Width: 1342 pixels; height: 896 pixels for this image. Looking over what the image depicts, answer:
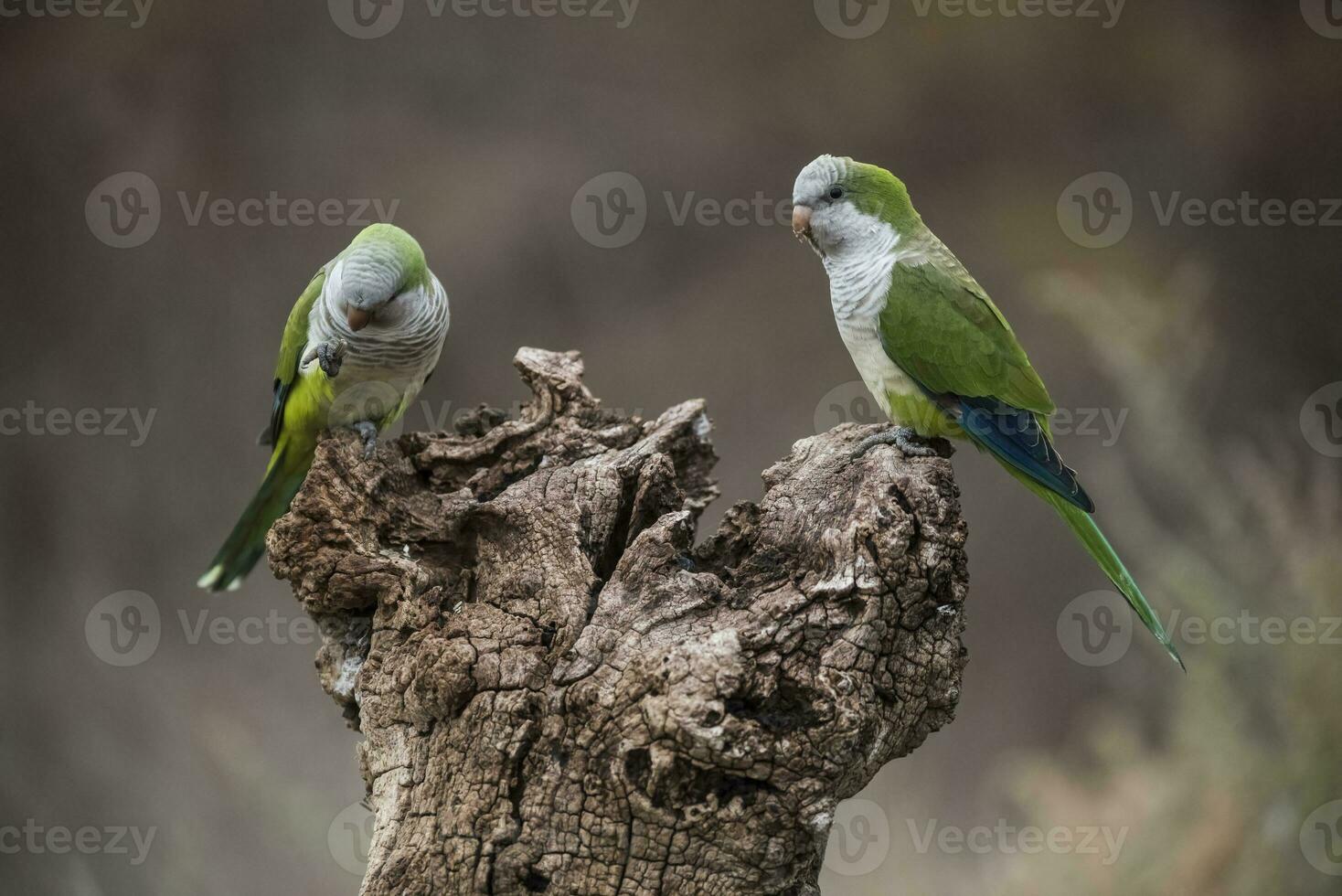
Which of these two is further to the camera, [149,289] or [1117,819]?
[149,289]

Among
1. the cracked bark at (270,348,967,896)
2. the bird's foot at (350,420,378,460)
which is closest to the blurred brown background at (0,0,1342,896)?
the bird's foot at (350,420,378,460)

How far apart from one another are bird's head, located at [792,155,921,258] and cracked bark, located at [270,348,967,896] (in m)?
0.69

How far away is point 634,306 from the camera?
220 inches

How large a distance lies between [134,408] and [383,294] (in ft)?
9.45

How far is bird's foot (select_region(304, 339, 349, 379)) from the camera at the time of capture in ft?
10.9

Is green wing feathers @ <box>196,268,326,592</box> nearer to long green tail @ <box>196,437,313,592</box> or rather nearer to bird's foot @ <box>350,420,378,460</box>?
long green tail @ <box>196,437,313,592</box>

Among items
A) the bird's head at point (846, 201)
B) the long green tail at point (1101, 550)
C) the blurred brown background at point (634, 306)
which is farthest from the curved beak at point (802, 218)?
the blurred brown background at point (634, 306)

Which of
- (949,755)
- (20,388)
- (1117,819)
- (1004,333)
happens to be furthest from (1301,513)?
(20,388)

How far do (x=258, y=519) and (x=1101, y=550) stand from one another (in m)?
2.95

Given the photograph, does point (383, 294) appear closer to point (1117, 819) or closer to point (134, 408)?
point (134, 408)

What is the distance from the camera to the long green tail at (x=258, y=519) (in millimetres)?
3877

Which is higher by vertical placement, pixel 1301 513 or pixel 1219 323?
pixel 1219 323

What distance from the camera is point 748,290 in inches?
222

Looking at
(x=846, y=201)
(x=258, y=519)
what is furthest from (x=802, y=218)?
(x=258, y=519)
